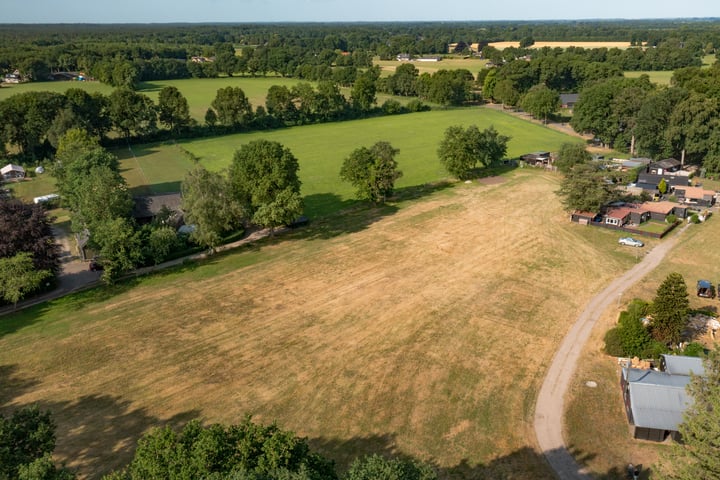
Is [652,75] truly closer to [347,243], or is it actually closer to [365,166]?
[365,166]

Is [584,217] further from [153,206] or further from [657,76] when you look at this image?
[657,76]

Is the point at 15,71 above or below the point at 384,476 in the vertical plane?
above

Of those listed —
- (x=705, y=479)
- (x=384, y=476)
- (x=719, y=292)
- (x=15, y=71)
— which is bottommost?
(x=719, y=292)

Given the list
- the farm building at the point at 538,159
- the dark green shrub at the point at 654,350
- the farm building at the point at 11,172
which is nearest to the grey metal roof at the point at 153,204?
the farm building at the point at 11,172

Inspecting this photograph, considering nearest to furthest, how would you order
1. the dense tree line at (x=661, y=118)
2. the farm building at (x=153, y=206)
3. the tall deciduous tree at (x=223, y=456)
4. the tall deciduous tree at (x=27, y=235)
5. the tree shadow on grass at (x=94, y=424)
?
the tall deciduous tree at (x=223, y=456), the tree shadow on grass at (x=94, y=424), the tall deciduous tree at (x=27, y=235), the farm building at (x=153, y=206), the dense tree line at (x=661, y=118)

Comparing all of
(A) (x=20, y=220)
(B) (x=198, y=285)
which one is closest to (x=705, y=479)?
(B) (x=198, y=285)

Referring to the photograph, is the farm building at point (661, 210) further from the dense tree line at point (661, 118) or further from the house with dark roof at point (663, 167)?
the dense tree line at point (661, 118)
